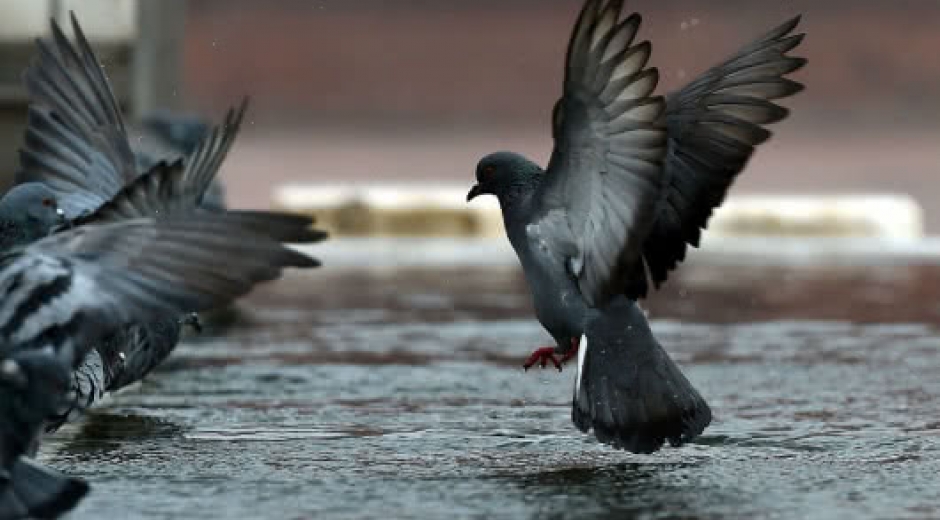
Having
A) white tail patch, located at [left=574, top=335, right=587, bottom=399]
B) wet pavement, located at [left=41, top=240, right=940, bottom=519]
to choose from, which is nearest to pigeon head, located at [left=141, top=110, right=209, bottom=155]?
wet pavement, located at [left=41, top=240, right=940, bottom=519]

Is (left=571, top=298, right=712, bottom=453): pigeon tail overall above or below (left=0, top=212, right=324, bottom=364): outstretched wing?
below

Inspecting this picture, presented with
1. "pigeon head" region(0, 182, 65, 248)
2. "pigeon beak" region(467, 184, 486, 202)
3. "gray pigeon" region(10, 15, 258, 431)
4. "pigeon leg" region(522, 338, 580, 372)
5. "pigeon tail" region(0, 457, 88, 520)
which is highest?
"gray pigeon" region(10, 15, 258, 431)

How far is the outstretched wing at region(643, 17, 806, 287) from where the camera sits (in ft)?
16.3

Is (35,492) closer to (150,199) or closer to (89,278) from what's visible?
(89,278)

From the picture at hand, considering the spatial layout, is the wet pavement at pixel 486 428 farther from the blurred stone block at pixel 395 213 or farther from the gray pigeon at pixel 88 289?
the blurred stone block at pixel 395 213

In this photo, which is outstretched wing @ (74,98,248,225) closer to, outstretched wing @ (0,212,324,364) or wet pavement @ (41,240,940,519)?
outstretched wing @ (0,212,324,364)

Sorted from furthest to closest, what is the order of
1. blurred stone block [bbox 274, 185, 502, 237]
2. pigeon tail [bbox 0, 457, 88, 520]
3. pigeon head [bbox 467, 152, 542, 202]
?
1. blurred stone block [bbox 274, 185, 502, 237]
2. pigeon head [bbox 467, 152, 542, 202]
3. pigeon tail [bbox 0, 457, 88, 520]

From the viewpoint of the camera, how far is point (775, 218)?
707 inches

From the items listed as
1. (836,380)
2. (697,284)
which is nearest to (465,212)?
(697,284)

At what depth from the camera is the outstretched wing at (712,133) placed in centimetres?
497

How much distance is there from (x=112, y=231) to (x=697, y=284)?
26.7ft

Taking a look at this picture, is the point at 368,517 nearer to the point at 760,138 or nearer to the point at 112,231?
the point at 112,231

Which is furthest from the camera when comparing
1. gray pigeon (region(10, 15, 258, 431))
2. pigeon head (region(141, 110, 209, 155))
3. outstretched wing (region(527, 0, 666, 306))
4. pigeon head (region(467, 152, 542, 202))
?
pigeon head (region(141, 110, 209, 155))

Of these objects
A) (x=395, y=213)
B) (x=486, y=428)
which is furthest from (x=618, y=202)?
(x=395, y=213)
